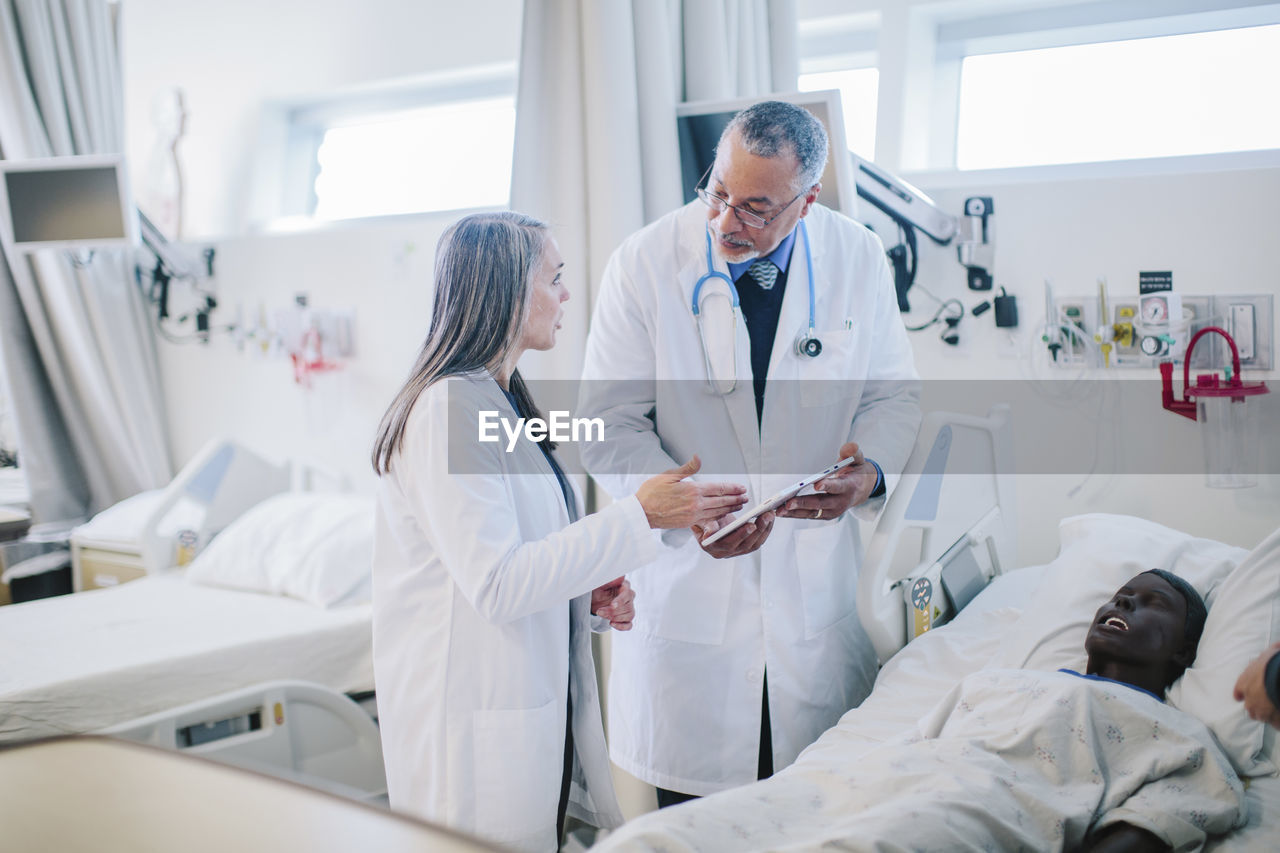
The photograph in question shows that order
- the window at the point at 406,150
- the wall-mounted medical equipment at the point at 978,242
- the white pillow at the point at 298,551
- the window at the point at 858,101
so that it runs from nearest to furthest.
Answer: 1. the wall-mounted medical equipment at the point at 978,242
2. the white pillow at the point at 298,551
3. the window at the point at 858,101
4. the window at the point at 406,150

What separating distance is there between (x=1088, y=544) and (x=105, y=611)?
2.50 metres

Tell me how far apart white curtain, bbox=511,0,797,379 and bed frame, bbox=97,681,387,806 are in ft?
3.36

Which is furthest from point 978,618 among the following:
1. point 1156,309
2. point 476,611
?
point 476,611

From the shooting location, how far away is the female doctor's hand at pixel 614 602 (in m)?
1.50

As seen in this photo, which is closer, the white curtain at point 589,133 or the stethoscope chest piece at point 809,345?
the stethoscope chest piece at point 809,345

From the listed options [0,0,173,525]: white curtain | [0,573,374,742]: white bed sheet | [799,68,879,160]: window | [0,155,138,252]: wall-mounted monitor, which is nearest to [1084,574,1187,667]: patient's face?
[799,68,879,160]: window

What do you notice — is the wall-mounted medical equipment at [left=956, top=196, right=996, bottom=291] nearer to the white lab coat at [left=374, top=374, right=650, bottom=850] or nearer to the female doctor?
the female doctor

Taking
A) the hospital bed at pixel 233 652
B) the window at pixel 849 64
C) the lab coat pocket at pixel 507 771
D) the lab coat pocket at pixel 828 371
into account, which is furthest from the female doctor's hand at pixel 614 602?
the window at pixel 849 64

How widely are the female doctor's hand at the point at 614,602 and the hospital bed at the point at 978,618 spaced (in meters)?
0.35

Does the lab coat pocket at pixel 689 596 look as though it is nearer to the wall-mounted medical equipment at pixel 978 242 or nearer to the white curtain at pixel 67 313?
the wall-mounted medical equipment at pixel 978 242

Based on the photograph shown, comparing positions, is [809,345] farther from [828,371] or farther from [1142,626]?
[1142,626]

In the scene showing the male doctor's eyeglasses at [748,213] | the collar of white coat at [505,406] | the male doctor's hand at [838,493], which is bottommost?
the male doctor's hand at [838,493]

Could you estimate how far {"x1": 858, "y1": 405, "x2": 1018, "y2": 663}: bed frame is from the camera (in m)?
1.68

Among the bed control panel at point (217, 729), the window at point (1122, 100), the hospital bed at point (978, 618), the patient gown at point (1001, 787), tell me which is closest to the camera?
the patient gown at point (1001, 787)
